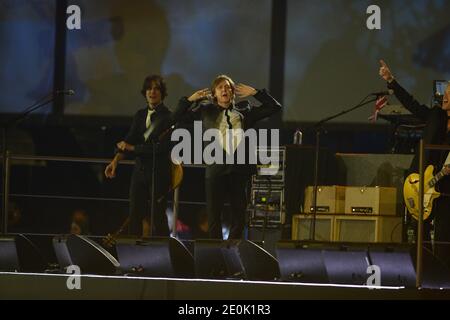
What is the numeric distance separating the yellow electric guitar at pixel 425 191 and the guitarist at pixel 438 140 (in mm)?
46

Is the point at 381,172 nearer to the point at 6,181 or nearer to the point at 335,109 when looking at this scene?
the point at 335,109

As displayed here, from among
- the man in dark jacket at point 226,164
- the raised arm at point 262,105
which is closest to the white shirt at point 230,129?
the man in dark jacket at point 226,164

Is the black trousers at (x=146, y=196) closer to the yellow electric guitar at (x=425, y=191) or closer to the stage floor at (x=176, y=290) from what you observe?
the stage floor at (x=176, y=290)

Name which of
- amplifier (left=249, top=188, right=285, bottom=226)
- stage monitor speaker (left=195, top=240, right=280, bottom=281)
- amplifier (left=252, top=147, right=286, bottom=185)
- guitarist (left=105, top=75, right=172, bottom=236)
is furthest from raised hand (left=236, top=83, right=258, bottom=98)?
stage monitor speaker (left=195, top=240, right=280, bottom=281)

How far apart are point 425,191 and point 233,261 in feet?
4.24

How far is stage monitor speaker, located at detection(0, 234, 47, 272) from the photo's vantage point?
23.2 ft

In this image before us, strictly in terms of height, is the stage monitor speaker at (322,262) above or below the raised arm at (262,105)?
below

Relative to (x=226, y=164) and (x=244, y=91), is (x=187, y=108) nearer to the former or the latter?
(x=244, y=91)

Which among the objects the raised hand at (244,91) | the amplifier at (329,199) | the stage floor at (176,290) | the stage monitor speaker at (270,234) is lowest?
the stage floor at (176,290)

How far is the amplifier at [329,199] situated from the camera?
319 inches

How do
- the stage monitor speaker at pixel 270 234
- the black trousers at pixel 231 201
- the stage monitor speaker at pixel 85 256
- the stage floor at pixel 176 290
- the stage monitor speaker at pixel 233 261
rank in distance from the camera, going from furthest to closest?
the stage monitor speaker at pixel 270 234 → the black trousers at pixel 231 201 → the stage monitor speaker at pixel 85 256 → the stage monitor speaker at pixel 233 261 → the stage floor at pixel 176 290

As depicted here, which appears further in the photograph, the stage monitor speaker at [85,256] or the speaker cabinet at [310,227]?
the speaker cabinet at [310,227]

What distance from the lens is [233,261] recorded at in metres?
6.84

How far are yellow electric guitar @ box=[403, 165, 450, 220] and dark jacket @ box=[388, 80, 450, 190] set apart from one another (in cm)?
5
